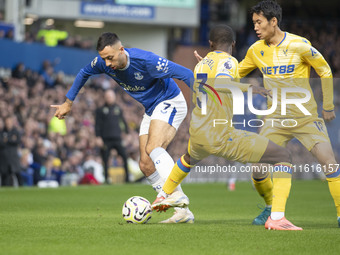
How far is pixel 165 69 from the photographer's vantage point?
26.0ft

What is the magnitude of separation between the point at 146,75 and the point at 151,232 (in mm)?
2133

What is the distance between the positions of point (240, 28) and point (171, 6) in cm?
648

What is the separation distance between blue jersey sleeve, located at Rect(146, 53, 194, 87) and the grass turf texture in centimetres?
162

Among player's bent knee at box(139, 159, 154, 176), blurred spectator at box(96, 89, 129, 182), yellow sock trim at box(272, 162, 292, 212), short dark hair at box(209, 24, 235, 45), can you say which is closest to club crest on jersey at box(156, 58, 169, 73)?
short dark hair at box(209, 24, 235, 45)

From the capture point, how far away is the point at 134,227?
7.12 m

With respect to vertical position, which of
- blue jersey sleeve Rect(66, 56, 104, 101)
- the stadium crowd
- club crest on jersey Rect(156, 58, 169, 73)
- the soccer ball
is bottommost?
the stadium crowd

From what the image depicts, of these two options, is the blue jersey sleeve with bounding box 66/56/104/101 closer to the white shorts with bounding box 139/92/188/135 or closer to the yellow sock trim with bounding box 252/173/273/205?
the white shorts with bounding box 139/92/188/135

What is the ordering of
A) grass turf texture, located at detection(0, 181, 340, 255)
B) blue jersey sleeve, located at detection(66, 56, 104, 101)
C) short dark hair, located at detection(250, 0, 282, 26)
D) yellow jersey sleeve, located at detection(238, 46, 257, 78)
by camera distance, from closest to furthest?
1. grass turf texture, located at detection(0, 181, 340, 255)
2. short dark hair, located at detection(250, 0, 282, 26)
3. yellow jersey sleeve, located at detection(238, 46, 257, 78)
4. blue jersey sleeve, located at detection(66, 56, 104, 101)

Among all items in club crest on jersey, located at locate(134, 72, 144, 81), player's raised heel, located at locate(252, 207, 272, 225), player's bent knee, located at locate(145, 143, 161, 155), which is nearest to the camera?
player's raised heel, located at locate(252, 207, 272, 225)

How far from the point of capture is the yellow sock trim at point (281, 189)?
7068 millimetres

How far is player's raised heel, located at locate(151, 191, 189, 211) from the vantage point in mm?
7328

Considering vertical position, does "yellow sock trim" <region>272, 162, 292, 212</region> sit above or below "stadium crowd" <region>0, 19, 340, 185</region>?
above

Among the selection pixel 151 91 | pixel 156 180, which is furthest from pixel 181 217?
pixel 151 91

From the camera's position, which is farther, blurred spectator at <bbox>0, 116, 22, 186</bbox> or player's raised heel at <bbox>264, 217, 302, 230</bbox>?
blurred spectator at <bbox>0, 116, 22, 186</bbox>
